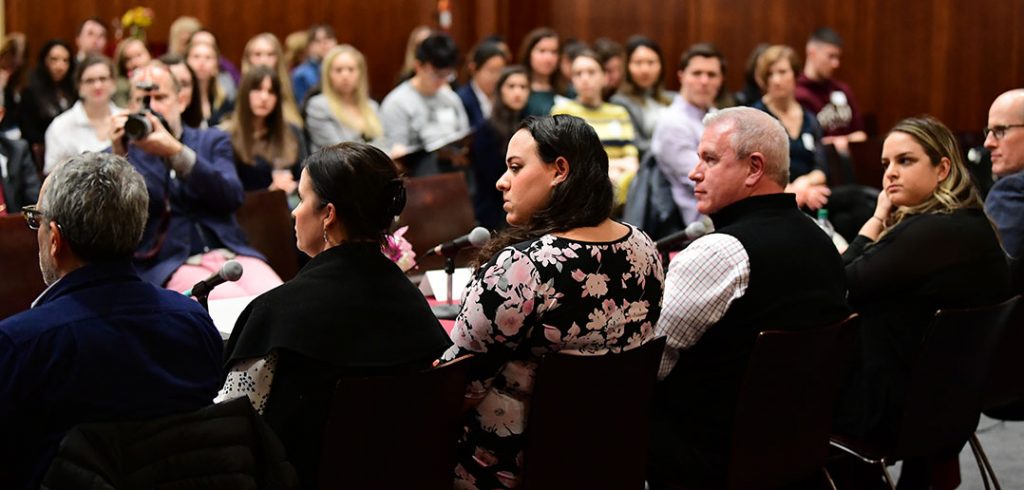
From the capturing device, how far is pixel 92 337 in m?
2.29

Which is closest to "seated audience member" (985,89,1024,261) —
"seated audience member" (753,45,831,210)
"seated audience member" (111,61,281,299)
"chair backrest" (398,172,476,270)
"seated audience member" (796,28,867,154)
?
"chair backrest" (398,172,476,270)

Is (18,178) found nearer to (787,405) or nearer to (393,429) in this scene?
(393,429)

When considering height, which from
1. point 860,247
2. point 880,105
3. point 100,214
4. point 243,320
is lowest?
point 880,105

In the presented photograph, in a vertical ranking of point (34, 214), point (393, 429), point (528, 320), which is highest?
point (34, 214)

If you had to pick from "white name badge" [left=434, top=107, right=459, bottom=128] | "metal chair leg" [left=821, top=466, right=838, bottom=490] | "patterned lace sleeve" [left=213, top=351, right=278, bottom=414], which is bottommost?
"metal chair leg" [left=821, top=466, right=838, bottom=490]

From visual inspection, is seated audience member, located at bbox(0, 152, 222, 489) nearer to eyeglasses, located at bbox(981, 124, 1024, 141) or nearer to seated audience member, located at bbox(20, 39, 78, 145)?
eyeglasses, located at bbox(981, 124, 1024, 141)

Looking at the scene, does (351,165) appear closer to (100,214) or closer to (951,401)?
(100,214)

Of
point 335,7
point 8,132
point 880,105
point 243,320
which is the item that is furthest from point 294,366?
point 335,7

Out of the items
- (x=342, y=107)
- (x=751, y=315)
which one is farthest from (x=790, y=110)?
(x=751, y=315)

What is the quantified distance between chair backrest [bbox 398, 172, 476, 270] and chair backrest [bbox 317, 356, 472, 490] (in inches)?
97.4

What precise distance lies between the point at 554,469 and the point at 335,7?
933cm

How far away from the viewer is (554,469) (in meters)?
2.79

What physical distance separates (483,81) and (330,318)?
613 centimetres

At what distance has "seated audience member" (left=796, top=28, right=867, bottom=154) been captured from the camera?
28.6 ft
